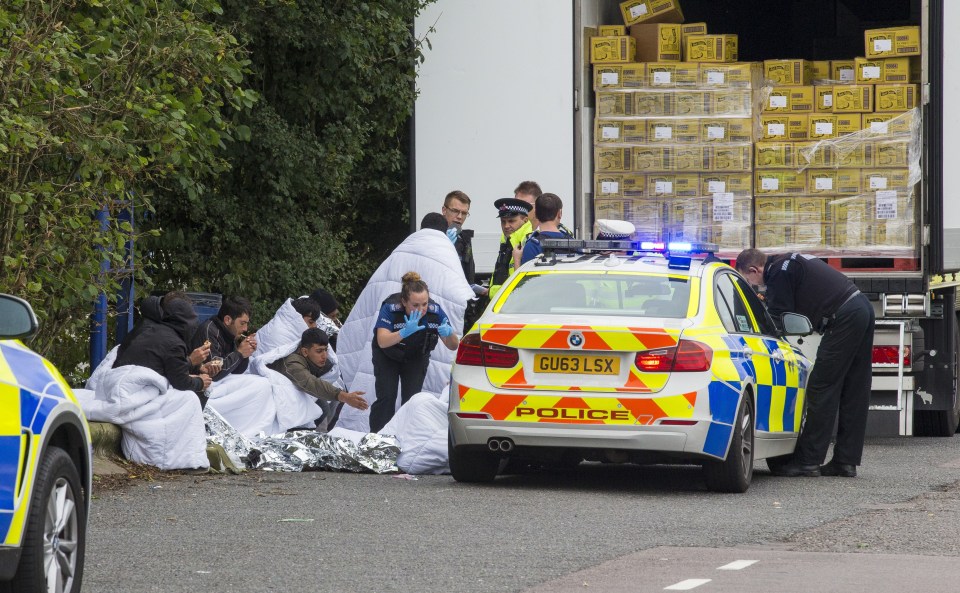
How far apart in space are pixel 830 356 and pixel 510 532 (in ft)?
12.9

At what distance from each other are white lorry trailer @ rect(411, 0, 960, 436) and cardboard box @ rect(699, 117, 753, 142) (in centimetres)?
103

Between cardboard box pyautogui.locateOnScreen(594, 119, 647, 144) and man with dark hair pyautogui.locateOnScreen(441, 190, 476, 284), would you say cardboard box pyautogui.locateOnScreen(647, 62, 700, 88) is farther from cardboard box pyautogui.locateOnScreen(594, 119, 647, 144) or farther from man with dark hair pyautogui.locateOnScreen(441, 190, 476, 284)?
man with dark hair pyautogui.locateOnScreen(441, 190, 476, 284)

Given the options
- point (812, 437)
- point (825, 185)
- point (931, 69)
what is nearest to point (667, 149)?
point (825, 185)

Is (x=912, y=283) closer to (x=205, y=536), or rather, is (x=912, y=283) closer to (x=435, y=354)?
(x=435, y=354)

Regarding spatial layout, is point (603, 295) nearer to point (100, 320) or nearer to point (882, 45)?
point (100, 320)

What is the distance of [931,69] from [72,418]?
926 centimetres

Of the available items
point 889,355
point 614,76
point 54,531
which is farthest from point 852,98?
point 54,531

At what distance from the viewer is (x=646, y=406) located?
382 inches

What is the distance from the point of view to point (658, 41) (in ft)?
47.8

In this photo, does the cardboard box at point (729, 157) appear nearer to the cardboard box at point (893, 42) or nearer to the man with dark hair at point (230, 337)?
the cardboard box at point (893, 42)

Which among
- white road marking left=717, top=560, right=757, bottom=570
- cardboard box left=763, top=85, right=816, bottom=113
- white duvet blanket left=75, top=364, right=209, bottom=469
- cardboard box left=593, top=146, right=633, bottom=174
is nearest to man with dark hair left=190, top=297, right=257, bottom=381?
white duvet blanket left=75, top=364, right=209, bottom=469

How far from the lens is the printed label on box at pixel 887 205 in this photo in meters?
13.8

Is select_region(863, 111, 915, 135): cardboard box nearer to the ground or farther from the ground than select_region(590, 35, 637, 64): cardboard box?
nearer to the ground

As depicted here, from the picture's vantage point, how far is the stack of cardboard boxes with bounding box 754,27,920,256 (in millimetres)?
13828
